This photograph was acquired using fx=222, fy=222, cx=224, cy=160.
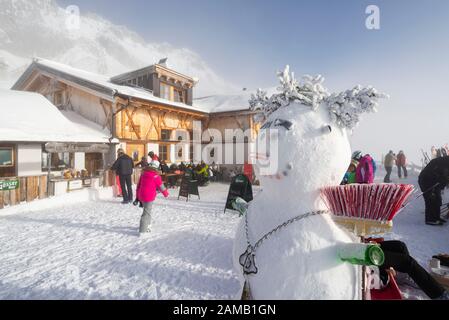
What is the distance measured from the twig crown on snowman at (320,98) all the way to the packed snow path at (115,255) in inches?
97.1

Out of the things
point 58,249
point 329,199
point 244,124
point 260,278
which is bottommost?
point 58,249

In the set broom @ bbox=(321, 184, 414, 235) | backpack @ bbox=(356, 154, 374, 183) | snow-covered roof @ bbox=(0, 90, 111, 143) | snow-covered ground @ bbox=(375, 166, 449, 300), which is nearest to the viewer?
broom @ bbox=(321, 184, 414, 235)

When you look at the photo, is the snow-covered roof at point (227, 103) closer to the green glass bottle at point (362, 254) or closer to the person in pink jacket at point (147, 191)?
the person in pink jacket at point (147, 191)

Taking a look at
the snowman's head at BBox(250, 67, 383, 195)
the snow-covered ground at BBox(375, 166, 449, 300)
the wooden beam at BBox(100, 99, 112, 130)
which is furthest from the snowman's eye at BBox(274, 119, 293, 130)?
the wooden beam at BBox(100, 99, 112, 130)

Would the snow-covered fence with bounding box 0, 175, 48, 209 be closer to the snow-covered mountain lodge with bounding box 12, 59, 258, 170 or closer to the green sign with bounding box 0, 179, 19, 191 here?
the green sign with bounding box 0, 179, 19, 191

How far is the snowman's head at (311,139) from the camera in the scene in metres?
1.53

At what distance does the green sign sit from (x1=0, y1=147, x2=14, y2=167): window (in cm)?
184

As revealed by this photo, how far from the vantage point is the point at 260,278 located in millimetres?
1448

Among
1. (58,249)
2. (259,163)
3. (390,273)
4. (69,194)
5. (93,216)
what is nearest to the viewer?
(259,163)

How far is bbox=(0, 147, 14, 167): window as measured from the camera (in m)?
7.92
